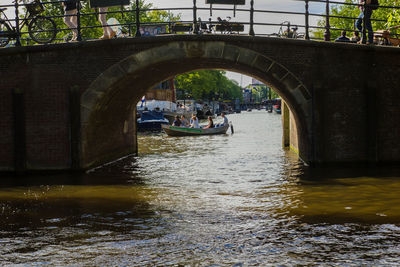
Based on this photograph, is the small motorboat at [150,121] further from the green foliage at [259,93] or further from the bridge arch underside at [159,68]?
the green foliage at [259,93]

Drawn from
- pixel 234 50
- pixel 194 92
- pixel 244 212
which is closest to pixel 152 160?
pixel 234 50

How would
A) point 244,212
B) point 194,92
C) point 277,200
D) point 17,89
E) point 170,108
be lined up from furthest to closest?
point 194,92, point 170,108, point 17,89, point 277,200, point 244,212

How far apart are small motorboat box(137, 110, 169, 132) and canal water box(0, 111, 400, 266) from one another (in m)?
21.5

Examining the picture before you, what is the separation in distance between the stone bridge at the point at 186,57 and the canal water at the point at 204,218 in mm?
797

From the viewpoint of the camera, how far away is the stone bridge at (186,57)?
42.4 ft

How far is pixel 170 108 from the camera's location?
4225 cm

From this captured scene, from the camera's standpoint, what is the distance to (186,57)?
43.4ft

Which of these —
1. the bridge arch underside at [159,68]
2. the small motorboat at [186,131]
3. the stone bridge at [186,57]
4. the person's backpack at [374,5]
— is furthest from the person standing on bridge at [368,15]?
the small motorboat at [186,131]

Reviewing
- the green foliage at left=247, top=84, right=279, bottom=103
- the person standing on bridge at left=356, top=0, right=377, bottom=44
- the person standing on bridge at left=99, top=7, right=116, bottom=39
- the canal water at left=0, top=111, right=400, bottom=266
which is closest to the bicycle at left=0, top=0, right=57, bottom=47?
the person standing on bridge at left=99, top=7, right=116, bottom=39

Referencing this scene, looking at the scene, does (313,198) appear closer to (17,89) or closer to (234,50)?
(234,50)

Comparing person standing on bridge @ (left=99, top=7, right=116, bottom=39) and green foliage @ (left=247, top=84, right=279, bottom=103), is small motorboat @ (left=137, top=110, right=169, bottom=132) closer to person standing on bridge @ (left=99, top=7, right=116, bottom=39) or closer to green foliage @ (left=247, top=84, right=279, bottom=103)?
person standing on bridge @ (left=99, top=7, right=116, bottom=39)

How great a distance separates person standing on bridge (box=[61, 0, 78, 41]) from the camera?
13.0 meters

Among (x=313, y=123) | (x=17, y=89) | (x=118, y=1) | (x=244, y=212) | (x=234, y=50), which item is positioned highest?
(x=118, y=1)

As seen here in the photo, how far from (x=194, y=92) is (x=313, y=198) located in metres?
51.1
